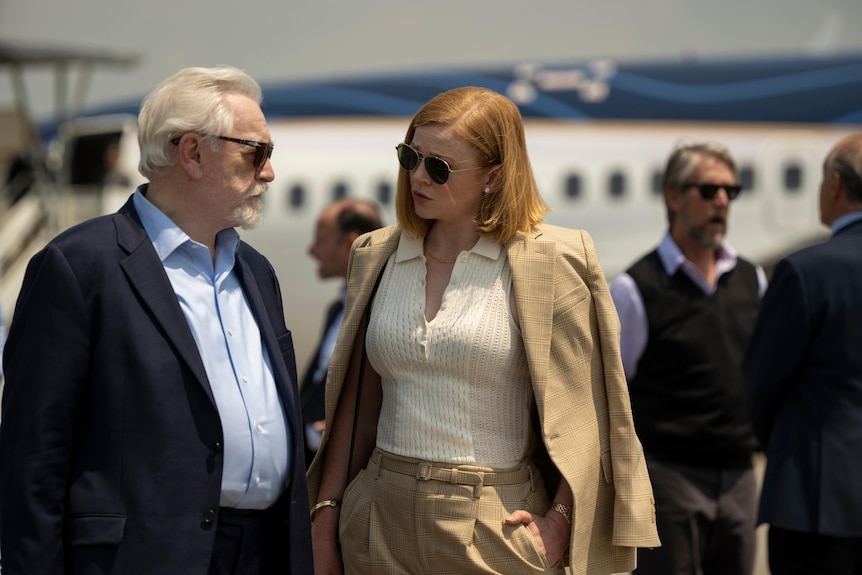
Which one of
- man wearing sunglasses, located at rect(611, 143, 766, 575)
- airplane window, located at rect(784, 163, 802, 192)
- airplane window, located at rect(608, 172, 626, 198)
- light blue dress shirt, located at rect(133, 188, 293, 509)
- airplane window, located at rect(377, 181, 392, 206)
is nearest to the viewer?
light blue dress shirt, located at rect(133, 188, 293, 509)

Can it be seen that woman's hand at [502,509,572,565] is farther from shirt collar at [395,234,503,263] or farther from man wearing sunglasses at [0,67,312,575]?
shirt collar at [395,234,503,263]

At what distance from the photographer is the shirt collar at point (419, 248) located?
240cm

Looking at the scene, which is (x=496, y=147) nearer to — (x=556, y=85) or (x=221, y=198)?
(x=221, y=198)

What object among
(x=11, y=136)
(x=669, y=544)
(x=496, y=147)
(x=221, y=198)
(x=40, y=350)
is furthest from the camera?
(x=11, y=136)

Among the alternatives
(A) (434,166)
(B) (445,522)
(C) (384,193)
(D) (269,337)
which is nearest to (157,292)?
(D) (269,337)

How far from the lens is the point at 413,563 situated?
2.32m

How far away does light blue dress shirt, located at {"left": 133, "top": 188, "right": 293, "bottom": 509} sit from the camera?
6.91 feet

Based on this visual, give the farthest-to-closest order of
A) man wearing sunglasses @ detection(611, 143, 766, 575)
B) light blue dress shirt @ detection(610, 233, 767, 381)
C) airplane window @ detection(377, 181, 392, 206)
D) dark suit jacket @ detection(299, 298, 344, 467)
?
airplane window @ detection(377, 181, 392, 206) → dark suit jacket @ detection(299, 298, 344, 467) → light blue dress shirt @ detection(610, 233, 767, 381) → man wearing sunglasses @ detection(611, 143, 766, 575)

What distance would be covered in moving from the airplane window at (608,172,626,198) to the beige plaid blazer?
9.85m

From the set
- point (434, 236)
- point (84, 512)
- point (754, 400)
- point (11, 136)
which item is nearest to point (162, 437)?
point (84, 512)

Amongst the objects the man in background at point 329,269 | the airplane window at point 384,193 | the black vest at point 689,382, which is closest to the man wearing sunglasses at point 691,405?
the black vest at point 689,382

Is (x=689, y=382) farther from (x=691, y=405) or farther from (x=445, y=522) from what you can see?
(x=445, y=522)

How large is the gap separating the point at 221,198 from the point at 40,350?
49cm

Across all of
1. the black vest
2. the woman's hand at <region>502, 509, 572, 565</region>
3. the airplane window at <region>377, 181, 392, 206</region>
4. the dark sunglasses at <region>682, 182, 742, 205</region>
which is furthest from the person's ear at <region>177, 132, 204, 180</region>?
the airplane window at <region>377, 181, 392, 206</region>
